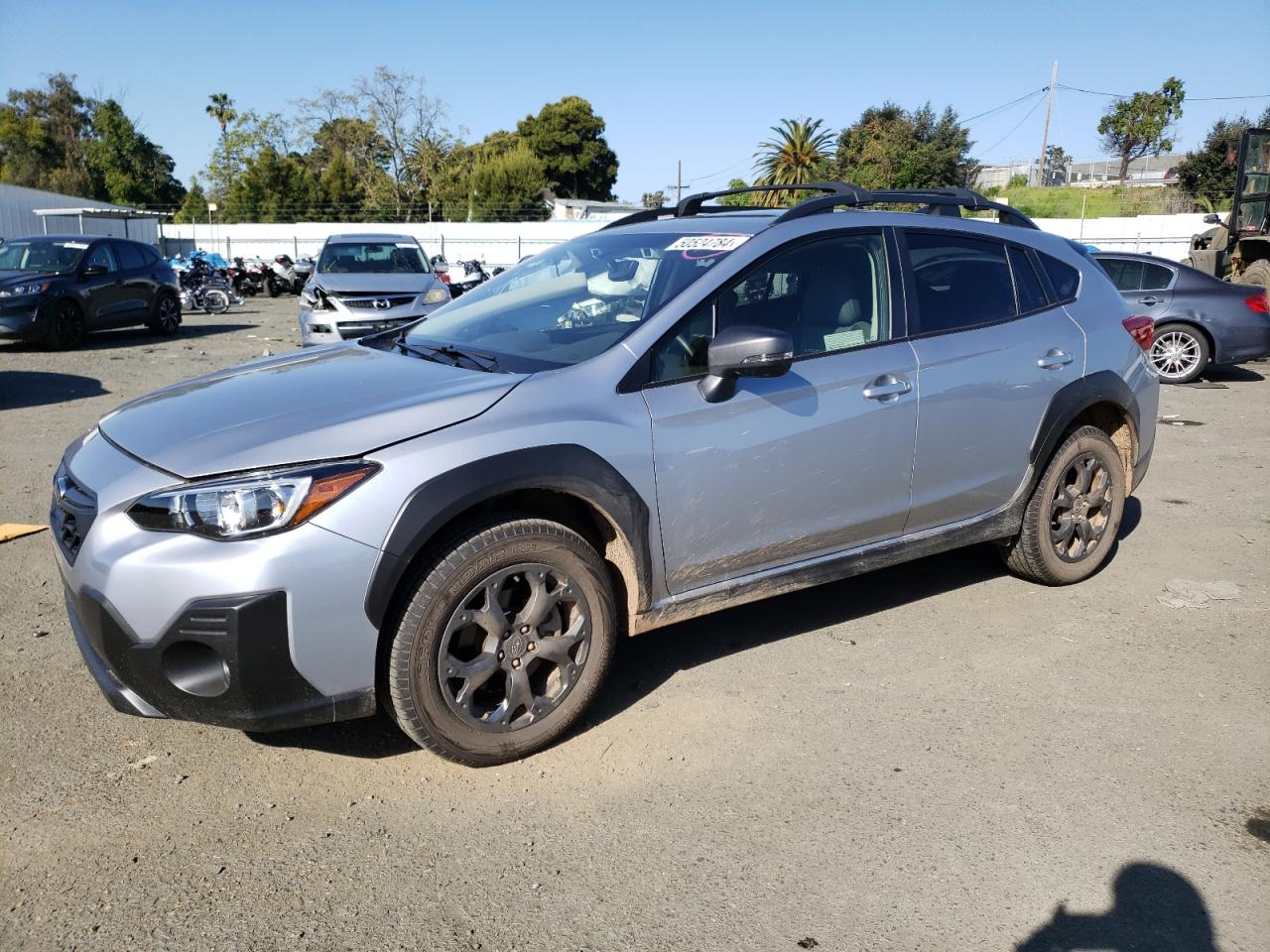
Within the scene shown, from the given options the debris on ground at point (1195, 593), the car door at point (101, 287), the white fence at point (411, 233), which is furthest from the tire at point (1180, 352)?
the white fence at point (411, 233)

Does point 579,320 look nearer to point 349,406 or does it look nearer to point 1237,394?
point 349,406

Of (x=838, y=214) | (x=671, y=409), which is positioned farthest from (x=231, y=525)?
(x=838, y=214)

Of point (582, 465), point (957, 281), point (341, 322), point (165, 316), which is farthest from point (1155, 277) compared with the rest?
point (165, 316)

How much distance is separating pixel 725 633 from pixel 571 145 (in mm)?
71367

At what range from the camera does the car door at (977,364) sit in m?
4.06

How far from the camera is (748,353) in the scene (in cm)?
327

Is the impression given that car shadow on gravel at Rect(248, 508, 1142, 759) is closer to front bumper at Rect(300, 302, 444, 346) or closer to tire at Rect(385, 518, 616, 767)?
tire at Rect(385, 518, 616, 767)

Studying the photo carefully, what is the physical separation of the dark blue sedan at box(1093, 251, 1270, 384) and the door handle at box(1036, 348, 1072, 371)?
862cm

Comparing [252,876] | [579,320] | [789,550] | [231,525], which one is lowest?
[252,876]

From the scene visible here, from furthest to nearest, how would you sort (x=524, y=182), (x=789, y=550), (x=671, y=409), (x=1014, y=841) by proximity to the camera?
(x=524, y=182) < (x=789, y=550) < (x=671, y=409) < (x=1014, y=841)

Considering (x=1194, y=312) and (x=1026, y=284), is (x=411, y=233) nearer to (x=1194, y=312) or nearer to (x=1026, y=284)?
(x=1194, y=312)

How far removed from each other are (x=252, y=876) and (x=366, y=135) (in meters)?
69.4

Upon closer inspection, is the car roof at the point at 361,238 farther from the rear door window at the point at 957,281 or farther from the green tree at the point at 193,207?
the green tree at the point at 193,207

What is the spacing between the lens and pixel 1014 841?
111 inches
